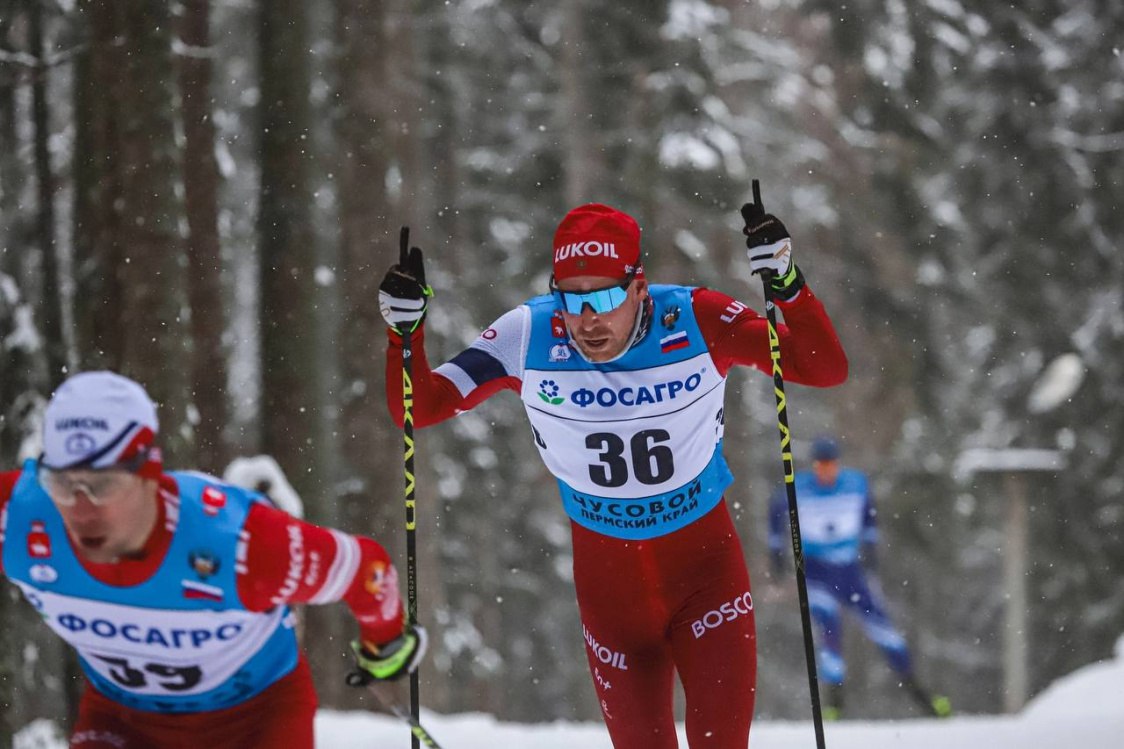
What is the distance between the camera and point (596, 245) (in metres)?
4.53

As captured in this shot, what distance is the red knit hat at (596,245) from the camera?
449cm

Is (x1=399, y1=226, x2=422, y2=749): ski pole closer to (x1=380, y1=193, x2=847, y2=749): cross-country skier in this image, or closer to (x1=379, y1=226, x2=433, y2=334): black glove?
(x1=379, y1=226, x2=433, y2=334): black glove

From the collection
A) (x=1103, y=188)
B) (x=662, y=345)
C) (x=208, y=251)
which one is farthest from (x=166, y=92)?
(x=1103, y=188)

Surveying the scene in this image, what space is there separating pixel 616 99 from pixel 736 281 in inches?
107

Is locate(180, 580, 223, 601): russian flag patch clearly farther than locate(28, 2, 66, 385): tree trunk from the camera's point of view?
No

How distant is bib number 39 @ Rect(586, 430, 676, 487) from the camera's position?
4.62 metres

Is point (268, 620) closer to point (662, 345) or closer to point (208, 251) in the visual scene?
point (662, 345)

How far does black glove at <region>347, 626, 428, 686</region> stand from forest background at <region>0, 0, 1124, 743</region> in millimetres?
6180

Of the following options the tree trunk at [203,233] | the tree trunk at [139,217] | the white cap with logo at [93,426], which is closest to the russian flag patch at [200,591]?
the white cap with logo at [93,426]

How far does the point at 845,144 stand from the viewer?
710 inches

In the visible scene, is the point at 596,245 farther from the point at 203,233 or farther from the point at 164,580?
the point at 203,233

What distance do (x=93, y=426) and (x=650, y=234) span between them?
39.6 ft

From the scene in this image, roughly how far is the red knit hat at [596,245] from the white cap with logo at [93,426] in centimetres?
169

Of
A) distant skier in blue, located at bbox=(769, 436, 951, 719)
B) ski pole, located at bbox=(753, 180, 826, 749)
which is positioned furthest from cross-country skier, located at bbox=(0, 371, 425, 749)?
distant skier in blue, located at bbox=(769, 436, 951, 719)
